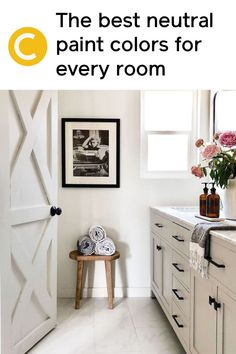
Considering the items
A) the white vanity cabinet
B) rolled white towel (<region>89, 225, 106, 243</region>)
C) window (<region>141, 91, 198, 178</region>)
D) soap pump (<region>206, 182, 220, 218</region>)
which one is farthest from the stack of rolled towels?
soap pump (<region>206, 182, 220, 218</region>)

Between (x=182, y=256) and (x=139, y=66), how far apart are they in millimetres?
1337

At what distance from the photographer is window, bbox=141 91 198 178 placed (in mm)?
3535

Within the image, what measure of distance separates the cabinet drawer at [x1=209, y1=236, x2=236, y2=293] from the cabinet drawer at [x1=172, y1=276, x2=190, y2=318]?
525 mm

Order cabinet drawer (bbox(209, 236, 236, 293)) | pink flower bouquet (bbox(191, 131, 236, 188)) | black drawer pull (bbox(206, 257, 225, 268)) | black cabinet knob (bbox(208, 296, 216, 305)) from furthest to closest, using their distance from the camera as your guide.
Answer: pink flower bouquet (bbox(191, 131, 236, 188))
black cabinet knob (bbox(208, 296, 216, 305))
black drawer pull (bbox(206, 257, 225, 268))
cabinet drawer (bbox(209, 236, 236, 293))

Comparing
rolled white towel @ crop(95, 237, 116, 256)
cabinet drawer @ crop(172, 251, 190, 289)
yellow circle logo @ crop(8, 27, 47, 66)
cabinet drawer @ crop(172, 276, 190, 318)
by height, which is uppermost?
yellow circle logo @ crop(8, 27, 47, 66)


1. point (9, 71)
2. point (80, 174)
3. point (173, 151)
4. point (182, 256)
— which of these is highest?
point (9, 71)

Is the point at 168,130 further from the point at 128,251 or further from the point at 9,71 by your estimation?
the point at 9,71

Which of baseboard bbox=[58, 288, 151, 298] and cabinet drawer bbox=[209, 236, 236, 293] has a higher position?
cabinet drawer bbox=[209, 236, 236, 293]

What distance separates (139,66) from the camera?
1406mm

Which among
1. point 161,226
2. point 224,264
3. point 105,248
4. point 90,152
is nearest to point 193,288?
point 224,264

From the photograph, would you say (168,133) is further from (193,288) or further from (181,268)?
(193,288)

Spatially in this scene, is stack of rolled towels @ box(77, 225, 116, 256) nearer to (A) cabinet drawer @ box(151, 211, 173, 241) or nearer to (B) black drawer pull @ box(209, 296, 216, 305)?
(A) cabinet drawer @ box(151, 211, 173, 241)

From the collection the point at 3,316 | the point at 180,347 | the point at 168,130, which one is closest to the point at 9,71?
the point at 3,316

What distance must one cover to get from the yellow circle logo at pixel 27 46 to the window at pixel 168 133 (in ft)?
7.34
